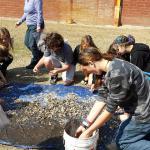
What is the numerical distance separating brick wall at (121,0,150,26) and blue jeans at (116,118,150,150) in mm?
7395

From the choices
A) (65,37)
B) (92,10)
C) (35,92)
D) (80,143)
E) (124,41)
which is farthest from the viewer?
(92,10)

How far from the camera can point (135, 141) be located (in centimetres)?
375

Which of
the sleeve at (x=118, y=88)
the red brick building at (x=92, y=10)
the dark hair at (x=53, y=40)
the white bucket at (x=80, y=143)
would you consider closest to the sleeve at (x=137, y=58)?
the dark hair at (x=53, y=40)

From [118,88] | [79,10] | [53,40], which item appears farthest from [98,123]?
[79,10]

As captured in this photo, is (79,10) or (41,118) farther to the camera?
(79,10)

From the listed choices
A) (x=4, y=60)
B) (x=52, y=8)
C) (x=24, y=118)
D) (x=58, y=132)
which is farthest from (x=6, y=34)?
(x=52, y=8)

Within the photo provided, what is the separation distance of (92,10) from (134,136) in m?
7.64

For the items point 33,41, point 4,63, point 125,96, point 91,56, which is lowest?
point 4,63

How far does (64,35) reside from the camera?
971cm

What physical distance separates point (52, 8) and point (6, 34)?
209 inches

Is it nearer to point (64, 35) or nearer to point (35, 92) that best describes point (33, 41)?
point (35, 92)

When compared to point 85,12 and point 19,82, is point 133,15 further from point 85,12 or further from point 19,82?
point 19,82

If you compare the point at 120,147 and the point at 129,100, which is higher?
the point at 129,100

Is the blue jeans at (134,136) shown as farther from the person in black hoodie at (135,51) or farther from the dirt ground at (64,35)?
the dirt ground at (64,35)
